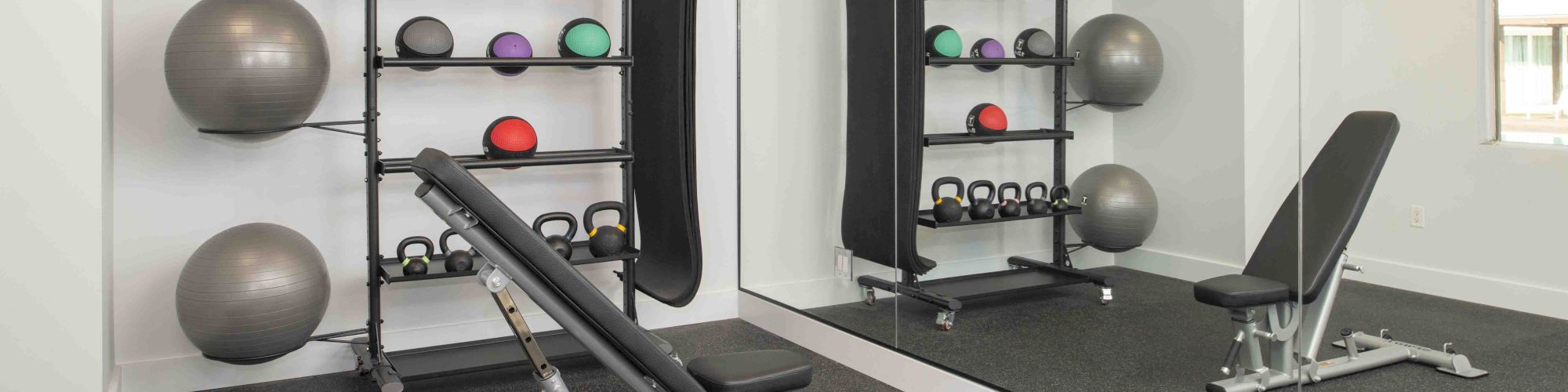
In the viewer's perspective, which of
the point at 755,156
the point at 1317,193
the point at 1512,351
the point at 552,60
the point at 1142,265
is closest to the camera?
the point at 1512,351

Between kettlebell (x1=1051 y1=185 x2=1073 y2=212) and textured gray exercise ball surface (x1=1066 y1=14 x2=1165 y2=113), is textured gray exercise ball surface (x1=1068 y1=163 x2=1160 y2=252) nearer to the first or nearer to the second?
kettlebell (x1=1051 y1=185 x2=1073 y2=212)

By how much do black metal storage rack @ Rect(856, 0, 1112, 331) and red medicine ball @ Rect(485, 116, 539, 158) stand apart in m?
1.35

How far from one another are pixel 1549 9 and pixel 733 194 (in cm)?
333

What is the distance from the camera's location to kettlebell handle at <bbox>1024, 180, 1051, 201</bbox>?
3.12 m

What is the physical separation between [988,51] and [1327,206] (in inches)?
47.9

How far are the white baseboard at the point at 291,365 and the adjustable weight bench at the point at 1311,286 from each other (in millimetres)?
2656

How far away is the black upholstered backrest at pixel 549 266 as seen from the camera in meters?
1.96

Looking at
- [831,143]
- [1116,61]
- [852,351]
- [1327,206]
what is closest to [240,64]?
[831,143]

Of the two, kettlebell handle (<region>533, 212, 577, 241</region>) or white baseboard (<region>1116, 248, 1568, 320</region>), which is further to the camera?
kettlebell handle (<region>533, 212, 577, 241</region>)

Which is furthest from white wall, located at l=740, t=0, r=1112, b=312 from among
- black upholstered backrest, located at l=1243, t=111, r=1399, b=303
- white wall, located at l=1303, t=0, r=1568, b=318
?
white wall, located at l=1303, t=0, r=1568, b=318

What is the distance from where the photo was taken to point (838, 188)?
4.15 metres
